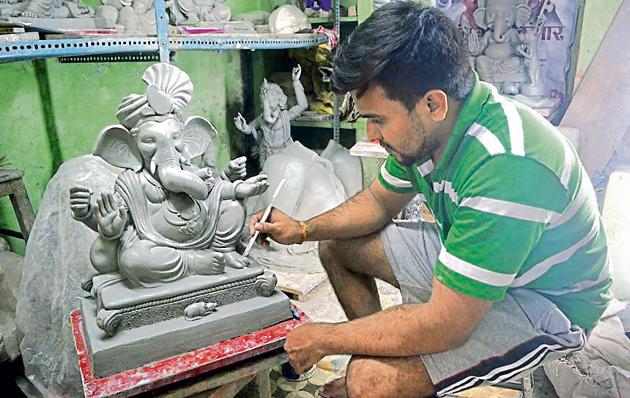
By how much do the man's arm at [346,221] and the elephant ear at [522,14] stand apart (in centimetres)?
259

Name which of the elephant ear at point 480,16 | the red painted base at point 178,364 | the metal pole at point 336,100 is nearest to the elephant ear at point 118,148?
the red painted base at point 178,364

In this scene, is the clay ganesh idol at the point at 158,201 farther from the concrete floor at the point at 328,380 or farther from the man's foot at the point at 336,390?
the concrete floor at the point at 328,380

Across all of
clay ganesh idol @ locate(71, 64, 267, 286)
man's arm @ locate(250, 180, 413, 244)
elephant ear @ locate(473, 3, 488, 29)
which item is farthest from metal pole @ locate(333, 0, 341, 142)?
clay ganesh idol @ locate(71, 64, 267, 286)

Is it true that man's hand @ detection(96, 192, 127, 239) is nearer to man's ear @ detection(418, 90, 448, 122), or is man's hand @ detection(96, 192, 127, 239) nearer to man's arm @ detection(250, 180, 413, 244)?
man's arm @ detection(250, 180, 413, 244)

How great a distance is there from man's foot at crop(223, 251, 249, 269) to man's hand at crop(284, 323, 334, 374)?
0.35 metres

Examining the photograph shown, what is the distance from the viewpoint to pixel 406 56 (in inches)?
50.0

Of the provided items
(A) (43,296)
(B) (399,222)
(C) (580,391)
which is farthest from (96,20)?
(C) (580,391)

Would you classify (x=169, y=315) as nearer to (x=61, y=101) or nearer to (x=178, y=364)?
(x=178, y=364)

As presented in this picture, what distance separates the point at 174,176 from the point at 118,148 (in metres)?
0.21

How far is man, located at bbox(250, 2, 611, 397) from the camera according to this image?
1241 millimetres

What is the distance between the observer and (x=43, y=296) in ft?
7.05

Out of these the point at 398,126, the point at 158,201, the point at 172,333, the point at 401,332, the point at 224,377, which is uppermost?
the point at 398,126

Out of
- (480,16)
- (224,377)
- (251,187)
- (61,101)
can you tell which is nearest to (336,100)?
(480,16)

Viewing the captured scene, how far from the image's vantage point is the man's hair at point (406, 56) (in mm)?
1270
